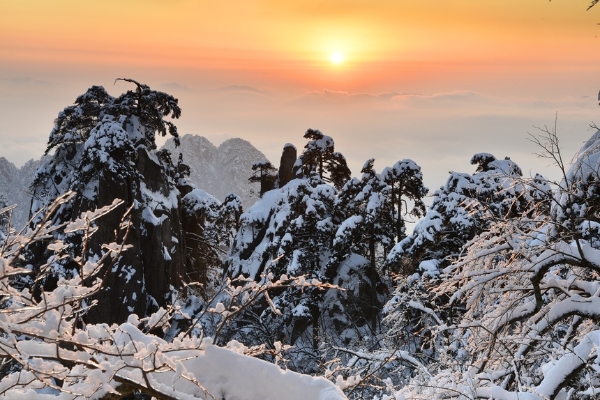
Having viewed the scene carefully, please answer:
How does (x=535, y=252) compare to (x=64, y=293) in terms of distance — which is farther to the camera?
(x=535, y=252)

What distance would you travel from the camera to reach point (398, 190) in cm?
2138

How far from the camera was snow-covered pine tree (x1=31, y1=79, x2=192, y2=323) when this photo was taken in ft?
58.3

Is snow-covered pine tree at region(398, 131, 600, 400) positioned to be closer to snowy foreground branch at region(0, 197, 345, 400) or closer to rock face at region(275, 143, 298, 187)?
snowy foreground branch at region(0, 197, 345, 400)

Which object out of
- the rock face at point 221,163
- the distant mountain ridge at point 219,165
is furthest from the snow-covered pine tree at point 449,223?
the rock face at point 221,163

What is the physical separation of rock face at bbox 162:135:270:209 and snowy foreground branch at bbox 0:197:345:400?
59.1 meters

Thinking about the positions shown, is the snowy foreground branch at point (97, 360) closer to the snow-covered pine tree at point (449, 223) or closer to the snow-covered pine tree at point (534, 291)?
the snow-covered pine tree at point (534, 291)

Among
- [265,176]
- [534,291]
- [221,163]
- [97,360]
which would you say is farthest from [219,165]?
[97,360]

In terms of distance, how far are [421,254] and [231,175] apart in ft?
163

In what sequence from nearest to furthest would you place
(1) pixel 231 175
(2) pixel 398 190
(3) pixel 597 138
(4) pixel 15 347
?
(4) pixel 15 347 < (3) pixel 597 138 < (2) pixel 398 190 < (1) pixel 231 175

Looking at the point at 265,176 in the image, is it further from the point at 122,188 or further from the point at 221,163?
the point at 221,163

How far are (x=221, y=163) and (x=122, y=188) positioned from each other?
49.5 m

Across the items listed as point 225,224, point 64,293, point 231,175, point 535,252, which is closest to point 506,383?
point 535,252

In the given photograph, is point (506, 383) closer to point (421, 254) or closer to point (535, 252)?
point (535, 252)

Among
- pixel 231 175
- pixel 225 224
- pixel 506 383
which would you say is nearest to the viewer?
pixel 506 383
